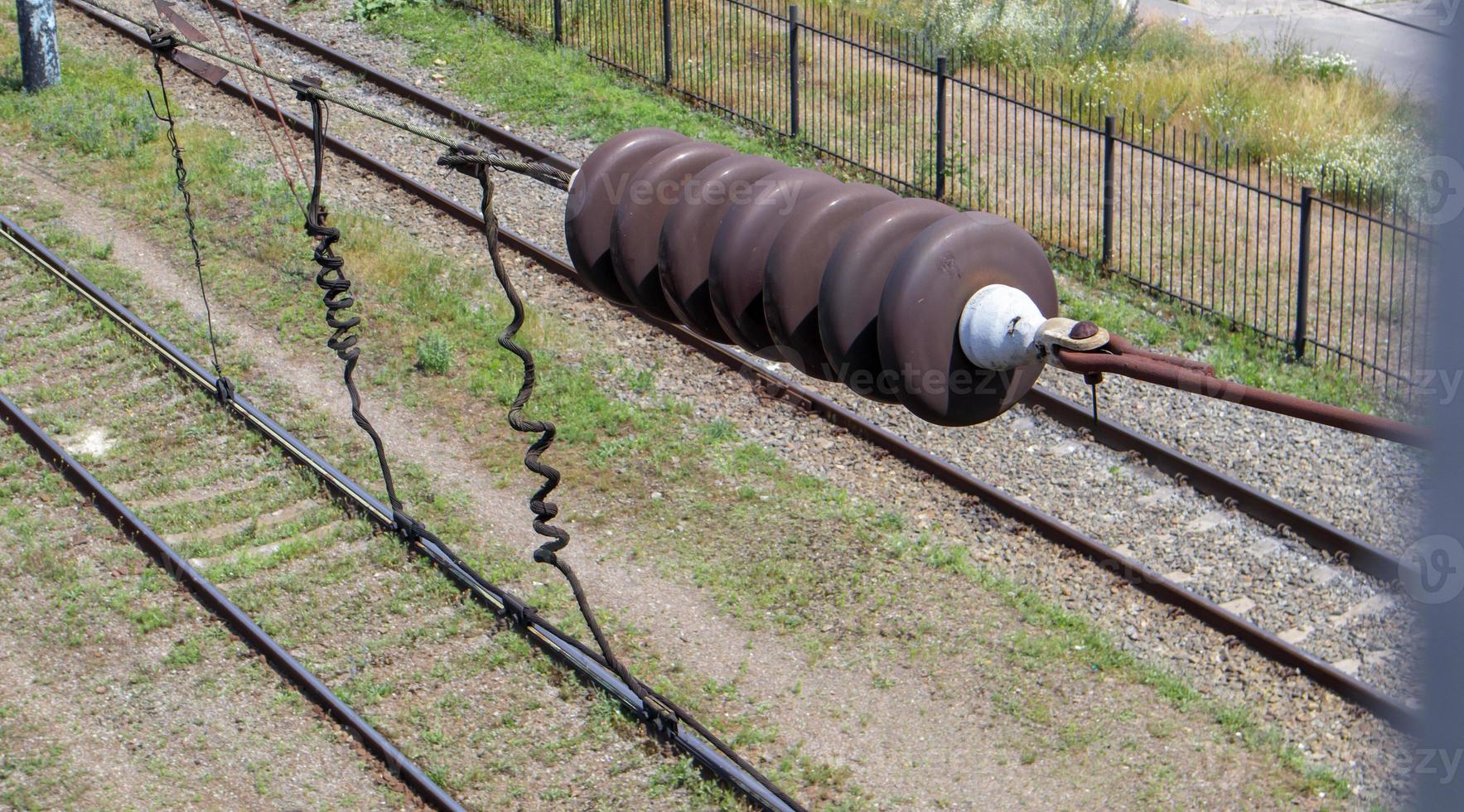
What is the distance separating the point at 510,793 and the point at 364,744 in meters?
1.05

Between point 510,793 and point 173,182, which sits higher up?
point 173,182

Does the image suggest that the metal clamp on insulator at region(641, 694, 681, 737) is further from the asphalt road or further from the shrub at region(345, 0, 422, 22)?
the asphalt road

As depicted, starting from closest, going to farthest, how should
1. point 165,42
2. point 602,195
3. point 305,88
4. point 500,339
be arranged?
point 602,195 < point 500,339 < point 305,88 < point 165,42

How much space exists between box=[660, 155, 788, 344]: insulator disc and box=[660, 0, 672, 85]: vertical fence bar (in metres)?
14.0

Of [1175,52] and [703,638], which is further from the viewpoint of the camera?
[1175,52]

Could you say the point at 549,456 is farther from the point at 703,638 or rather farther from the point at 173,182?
the point at 173,182

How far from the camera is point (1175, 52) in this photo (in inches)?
835

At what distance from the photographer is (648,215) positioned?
218 inches

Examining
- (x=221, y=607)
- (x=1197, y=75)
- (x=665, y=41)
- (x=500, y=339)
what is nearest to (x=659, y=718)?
(x=500, y=339)

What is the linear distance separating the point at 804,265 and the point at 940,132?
38.2ft

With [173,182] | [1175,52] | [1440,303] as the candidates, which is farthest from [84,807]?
[1175,52]

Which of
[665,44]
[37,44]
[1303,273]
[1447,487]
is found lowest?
[1303,273]

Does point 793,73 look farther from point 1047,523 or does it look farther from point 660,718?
point 660,718

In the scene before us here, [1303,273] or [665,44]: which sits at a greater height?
[665,44]
